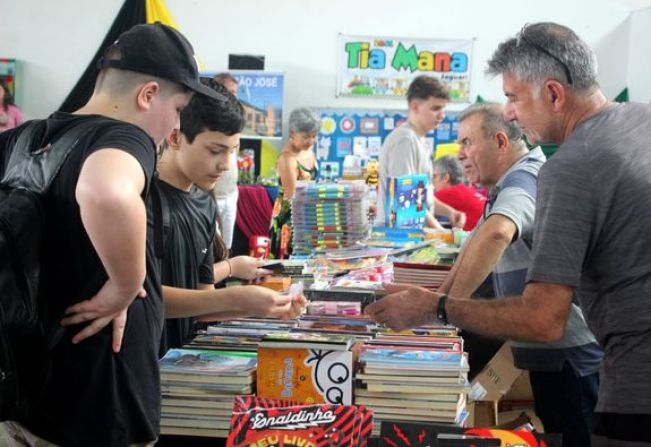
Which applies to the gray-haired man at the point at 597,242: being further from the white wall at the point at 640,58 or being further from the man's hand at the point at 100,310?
the white wall at the point at 640,58

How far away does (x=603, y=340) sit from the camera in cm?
154

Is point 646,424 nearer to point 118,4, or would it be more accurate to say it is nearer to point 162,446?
point 162,446

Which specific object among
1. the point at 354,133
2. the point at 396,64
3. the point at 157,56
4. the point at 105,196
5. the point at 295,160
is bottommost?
the point at 354,133

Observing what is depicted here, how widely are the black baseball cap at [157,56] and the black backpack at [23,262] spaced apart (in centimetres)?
17

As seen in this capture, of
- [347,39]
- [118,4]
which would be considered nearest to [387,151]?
[347,39]

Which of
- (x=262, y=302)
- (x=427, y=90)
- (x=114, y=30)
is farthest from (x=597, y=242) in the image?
(x=114, y=30)

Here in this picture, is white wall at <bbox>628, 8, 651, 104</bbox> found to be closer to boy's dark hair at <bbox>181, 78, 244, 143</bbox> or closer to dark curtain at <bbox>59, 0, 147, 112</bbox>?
dark curtain at <bbox>59, 0, 147, 112</bbox>

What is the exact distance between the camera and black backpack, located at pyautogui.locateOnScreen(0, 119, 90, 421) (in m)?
1.25

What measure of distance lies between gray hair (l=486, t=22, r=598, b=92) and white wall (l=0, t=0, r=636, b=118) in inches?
308

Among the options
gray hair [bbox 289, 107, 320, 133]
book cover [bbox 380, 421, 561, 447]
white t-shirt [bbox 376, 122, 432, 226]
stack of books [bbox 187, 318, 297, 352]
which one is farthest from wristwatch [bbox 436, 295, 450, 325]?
gray hair [bbox 289, 107, 320, 133]

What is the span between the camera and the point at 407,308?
71.2 inches

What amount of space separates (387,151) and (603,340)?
134 inches

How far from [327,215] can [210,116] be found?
165cm

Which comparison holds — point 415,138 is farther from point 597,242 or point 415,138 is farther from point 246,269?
point 597,242
